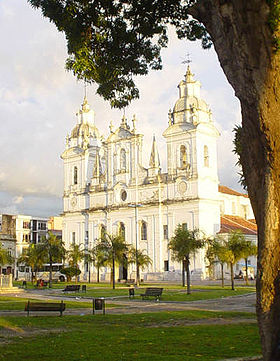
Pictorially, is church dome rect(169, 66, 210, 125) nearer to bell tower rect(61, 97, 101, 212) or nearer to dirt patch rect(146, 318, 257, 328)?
bell tower rect(61, 97, 101, 212)

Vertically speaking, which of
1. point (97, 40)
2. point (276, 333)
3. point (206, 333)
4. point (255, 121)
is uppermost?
point (97, 40)

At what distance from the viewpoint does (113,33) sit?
14.2 metres

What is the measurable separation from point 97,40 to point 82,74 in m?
1.12

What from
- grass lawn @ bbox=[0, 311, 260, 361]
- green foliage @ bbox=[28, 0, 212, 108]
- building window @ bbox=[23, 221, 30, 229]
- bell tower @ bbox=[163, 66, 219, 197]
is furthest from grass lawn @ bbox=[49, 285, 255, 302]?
building window @ bbox=[23, 221, 30, 229]

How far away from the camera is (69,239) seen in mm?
68875

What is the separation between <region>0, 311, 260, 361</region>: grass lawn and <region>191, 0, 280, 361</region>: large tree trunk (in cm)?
274

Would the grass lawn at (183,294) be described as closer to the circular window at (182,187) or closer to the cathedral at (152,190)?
the cathedral at (152,190)

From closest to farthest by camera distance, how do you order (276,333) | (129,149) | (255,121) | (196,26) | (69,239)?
1. (276,333)
2. (255,121)
3. (196,26)
4. (129,149)
5. (69,239)

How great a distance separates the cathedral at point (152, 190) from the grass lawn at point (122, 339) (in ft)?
122

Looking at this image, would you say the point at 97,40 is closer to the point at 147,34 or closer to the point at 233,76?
the point at 147,34

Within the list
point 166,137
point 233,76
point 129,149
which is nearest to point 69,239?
point 129,149

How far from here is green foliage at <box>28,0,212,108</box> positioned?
13664mm

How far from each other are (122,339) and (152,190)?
153 feet

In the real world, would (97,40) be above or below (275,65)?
above
